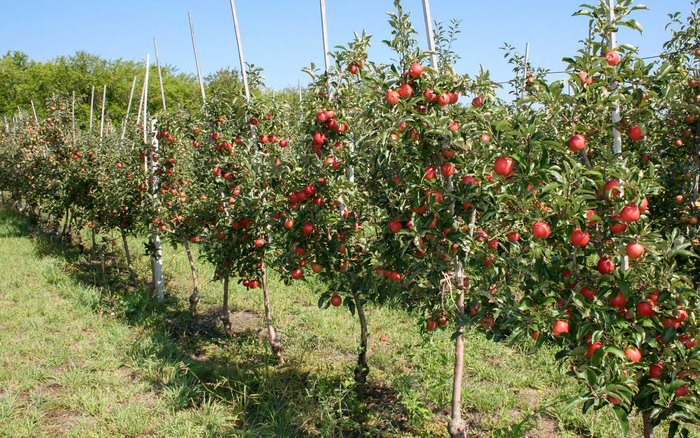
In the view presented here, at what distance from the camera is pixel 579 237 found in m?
1.65

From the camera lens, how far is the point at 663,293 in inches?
61.7

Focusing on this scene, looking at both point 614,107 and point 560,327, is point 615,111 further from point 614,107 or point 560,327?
point 560,327

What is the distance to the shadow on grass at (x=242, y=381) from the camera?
9.68ft

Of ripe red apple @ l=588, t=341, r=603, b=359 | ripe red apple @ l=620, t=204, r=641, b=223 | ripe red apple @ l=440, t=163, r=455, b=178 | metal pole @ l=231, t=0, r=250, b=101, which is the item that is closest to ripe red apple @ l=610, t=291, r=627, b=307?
ripe red apple @ l=588, t=341, r=603, b=359

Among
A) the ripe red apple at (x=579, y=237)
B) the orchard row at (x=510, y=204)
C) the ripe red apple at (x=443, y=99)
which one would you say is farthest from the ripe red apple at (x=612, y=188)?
the ripe red apple at (x=443, y=99)

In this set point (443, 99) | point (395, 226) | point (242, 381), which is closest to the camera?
point (443, 99)

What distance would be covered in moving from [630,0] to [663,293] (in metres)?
1.20

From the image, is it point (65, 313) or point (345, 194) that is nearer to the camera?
point (345, 194)

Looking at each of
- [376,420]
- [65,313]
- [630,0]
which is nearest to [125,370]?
[65,313]

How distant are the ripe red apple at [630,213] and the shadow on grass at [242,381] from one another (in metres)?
1.97

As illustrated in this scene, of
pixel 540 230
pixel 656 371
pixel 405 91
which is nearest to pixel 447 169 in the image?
pixel 405 91

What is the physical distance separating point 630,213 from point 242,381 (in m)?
3.06

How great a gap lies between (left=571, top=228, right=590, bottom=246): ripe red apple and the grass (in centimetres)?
108

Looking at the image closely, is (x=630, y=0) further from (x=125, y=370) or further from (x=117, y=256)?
(x=117, y=256)
